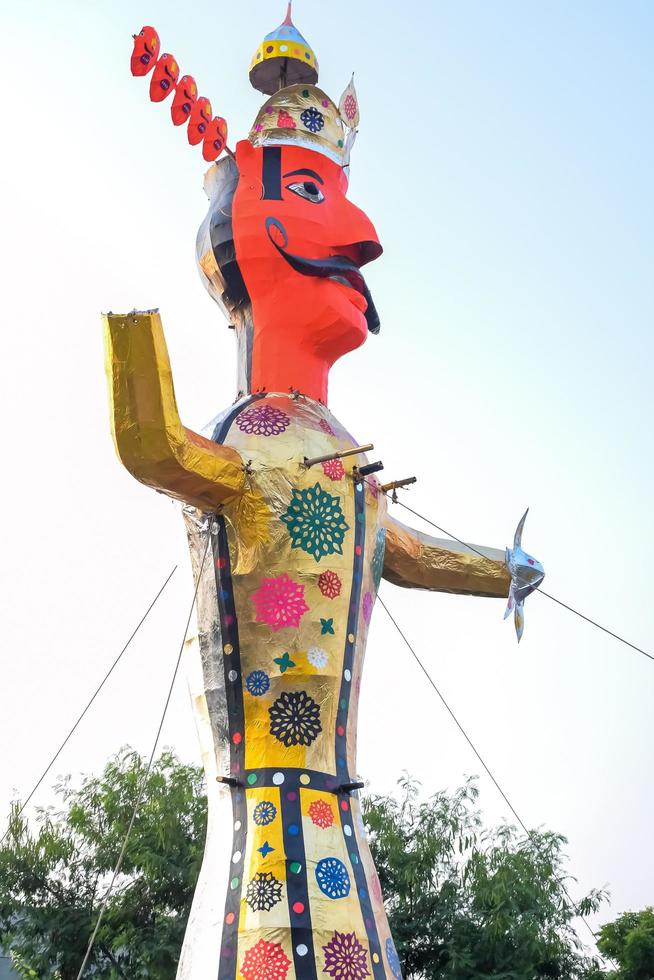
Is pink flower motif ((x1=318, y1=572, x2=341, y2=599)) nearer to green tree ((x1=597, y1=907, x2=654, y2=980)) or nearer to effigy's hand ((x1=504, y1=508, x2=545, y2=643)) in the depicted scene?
effigy's hand ((x1=504, y1=508, x2=545, y2=643))

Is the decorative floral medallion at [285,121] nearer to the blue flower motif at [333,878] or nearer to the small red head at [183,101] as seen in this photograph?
the small red head at [183,101]

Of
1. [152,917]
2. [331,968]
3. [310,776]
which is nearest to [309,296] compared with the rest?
[310,776]

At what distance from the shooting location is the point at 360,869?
5.62 meters

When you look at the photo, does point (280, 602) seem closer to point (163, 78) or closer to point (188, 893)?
point (163, 78)

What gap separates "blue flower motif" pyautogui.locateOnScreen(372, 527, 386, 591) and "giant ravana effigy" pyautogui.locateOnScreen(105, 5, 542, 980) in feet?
0.06

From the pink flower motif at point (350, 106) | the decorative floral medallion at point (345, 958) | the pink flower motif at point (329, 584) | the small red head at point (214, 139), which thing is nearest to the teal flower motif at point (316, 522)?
the pink flower motif at point (329, 584)

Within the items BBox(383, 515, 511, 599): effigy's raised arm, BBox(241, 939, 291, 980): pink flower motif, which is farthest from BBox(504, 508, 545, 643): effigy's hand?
BBox(241, 939, 291, 980): pink flower motif

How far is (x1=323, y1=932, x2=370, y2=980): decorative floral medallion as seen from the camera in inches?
205

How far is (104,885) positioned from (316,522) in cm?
786

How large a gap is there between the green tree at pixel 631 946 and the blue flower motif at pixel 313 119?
10.0 metres

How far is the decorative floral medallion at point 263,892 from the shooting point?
Answer: 5.30 metres

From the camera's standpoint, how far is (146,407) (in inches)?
217

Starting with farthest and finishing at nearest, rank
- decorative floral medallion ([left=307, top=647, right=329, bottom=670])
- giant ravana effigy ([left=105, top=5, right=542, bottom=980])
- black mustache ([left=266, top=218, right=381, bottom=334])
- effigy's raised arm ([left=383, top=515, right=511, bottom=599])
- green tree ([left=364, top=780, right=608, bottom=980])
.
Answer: green tree ([left=364, top=780, right=608, bottom=980]), effigy's raised arm ([left=383, top=515, right=511, bottom=599]), black mustache ([left=266, top=218, right=381, bottom=334]), decorative floral medallion ([left=307, top=647, right=329, bottom=670]), giant ravana effigy ([left=105, top=5, right=542, bottom=980])

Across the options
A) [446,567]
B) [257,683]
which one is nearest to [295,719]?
[257,683]
